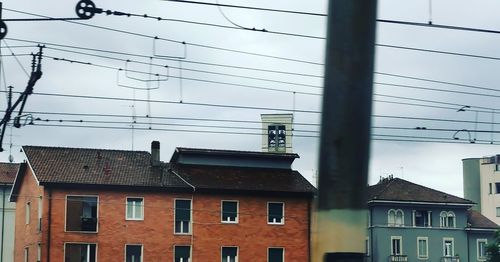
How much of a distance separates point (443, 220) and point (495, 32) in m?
80.4

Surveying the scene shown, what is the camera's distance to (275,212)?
246ft

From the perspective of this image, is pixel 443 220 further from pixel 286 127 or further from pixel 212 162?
pixel 212 162

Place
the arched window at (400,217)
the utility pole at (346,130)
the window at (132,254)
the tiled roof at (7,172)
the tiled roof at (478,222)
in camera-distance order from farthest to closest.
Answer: the tiled roof at (478,222)
the arched window at (400,217)
the tiled roof at (7,172)
the window at (132,254)
the utility pole at (346,130)

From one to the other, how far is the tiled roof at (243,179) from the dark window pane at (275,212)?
1.21 m

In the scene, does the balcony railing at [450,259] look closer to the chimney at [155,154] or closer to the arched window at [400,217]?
the arched window at [400,217]

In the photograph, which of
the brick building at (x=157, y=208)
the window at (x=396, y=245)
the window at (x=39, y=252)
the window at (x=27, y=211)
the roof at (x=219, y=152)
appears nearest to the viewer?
the window at (x=39, y=252)

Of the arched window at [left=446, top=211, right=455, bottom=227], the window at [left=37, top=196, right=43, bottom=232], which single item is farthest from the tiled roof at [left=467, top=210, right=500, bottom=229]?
the window at [left=37, top=196, right=43, bottom=232]

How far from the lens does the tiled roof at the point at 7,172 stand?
318 feet

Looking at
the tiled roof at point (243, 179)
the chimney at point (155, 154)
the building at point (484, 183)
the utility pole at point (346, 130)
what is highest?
the building at point (484, 183)

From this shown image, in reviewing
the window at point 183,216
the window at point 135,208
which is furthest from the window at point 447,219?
the window at point 135,208

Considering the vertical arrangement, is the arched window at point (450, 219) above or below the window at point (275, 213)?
above

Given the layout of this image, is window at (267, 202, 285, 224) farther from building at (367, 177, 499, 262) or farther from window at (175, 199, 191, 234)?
building at (367, 177, 499, 262)

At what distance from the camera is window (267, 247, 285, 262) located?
73.8m

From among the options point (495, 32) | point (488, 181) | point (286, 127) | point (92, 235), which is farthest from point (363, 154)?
point (488, 181)
